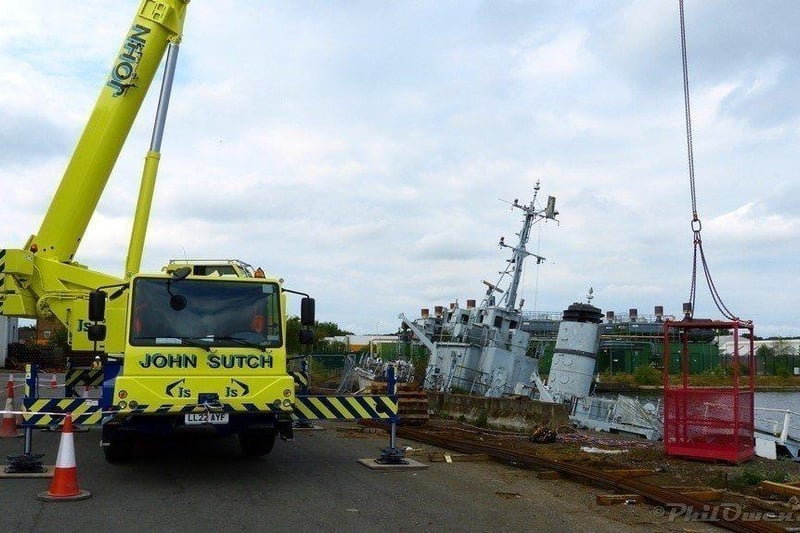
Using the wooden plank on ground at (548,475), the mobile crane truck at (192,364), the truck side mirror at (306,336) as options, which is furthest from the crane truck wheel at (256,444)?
the wooden plank on ground at (548,475)

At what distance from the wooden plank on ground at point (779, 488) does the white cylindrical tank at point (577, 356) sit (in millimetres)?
14372

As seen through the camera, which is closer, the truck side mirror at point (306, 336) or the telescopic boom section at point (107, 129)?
the truck side mirror at point (306, 336)

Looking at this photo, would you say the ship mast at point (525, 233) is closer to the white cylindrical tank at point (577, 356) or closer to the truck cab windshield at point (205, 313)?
the white cylindrical tank at point (577, 356)

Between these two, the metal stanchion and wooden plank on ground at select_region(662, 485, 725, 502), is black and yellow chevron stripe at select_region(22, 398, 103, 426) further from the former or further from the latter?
wooden plank on ground at select_region(662, 485, 725, 502)

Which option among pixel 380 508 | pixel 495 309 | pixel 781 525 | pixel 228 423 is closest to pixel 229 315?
pixel 228 423

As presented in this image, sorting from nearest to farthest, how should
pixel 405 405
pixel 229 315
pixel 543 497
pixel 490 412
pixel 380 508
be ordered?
pixel 380 508
pixel 543 497
pixel 229 315
pixel 405 405
pixel 490 412

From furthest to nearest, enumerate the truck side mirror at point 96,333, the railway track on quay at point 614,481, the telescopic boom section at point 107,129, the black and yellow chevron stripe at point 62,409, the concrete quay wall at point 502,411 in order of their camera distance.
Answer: the concrete quay wall at point 502,411 < the telescopic boom section at point 107,129 < the truck side mirror at point 96,333 < the black and yellow chevron stripe at point 62,409 < the railway track on quay at point 614,481

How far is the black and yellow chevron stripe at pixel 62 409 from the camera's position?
30.9 feet

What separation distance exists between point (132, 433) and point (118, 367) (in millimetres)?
1065

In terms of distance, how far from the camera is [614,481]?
986 centimetres

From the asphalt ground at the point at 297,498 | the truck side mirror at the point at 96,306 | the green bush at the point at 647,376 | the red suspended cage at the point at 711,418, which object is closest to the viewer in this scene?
the asphalt ground at the point at 297,498

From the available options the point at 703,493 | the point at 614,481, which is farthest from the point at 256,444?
the point at 703,493

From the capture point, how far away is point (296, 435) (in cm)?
1500

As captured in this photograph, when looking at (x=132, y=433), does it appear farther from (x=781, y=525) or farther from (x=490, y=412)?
(x=490, y=412)
